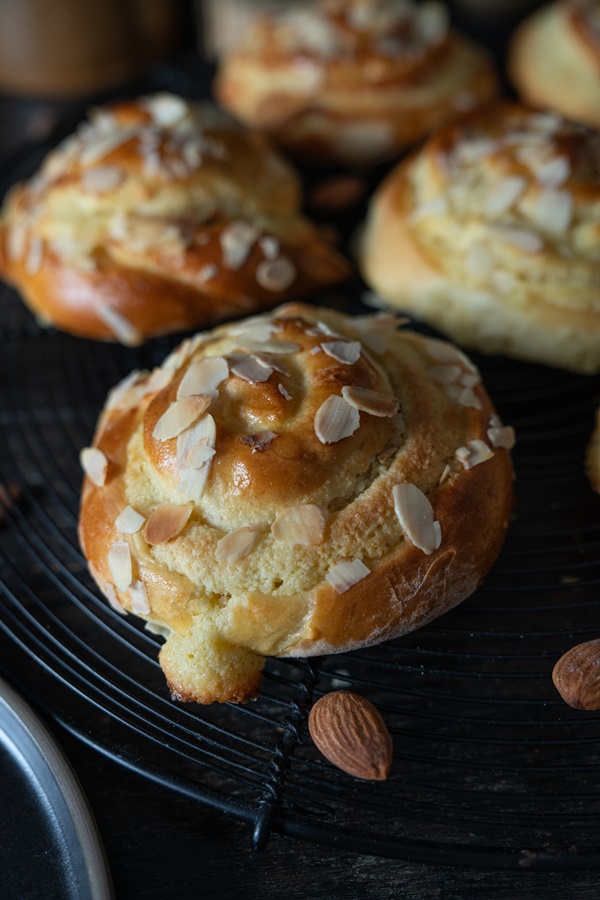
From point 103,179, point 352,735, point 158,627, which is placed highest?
point 103,179

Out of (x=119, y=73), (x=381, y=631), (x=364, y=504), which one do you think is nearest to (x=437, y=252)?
(x=364, y=504)

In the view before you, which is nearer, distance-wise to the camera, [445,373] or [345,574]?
[345,574]

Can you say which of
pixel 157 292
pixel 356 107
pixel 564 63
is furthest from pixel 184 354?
pixel 564 63

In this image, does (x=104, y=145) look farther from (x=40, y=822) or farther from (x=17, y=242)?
(x=40, y=822)

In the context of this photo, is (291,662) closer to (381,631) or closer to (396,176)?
(381,631)

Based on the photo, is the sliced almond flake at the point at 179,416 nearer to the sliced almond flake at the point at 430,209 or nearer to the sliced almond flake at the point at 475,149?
the sliced almond flake at the point at 430,209

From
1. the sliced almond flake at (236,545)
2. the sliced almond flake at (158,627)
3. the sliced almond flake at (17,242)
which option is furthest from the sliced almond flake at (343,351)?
the sliced almond flake at (17,242)
